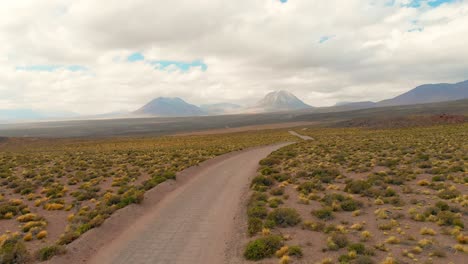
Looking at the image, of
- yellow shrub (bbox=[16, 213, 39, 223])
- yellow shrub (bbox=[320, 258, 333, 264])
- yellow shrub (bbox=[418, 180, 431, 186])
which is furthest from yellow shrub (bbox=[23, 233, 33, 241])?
yellow shrub (bbox=[418, 180, 431, 186])

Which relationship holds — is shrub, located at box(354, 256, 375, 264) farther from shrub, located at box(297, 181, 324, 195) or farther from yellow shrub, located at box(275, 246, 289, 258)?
shrub, located at box(297, 181, 324, 195)

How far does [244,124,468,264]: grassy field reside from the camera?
10.8m

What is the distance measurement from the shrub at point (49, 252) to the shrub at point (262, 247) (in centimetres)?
740

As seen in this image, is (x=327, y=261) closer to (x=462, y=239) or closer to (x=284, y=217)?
(x=284, y=217)

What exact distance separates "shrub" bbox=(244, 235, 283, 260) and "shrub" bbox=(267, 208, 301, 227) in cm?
229

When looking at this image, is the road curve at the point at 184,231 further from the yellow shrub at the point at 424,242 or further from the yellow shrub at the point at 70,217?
the yellow shrub at the point at 424,242

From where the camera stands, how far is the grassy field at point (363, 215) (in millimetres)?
10773

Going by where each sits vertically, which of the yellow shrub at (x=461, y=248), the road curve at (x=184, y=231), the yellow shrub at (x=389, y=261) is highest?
the yellow shrub at (x=389, y=261)

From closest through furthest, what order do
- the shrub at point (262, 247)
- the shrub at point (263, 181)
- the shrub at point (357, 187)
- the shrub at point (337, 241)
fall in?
the shrub at point (262, 247) < the shrub at point (337, 241) < the shrub at point (357, 187) < the shrub at point (263, 181)

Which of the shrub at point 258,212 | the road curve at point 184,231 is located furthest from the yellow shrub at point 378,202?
the road curve at point 184,231

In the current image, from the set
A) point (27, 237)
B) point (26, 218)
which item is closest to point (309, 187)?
point (27, 237)

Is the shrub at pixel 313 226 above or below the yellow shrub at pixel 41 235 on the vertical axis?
below

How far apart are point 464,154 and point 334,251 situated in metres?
26.4

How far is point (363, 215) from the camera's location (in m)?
14.9
